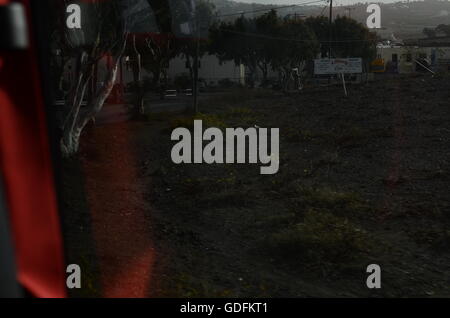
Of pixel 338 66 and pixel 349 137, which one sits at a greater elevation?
pixel 338 66

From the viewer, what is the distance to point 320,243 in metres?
5.99

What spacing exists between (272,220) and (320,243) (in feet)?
4.30

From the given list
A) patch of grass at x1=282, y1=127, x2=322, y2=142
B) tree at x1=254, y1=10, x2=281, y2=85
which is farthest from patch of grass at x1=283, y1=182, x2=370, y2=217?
tree at x1=254, y1=10, x2=281, y2=85

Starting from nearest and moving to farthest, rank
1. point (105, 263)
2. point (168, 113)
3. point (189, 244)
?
point (105, 263) → point (189, 244) → point (168, 113)

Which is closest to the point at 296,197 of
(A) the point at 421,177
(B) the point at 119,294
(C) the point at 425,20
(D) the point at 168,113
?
(A) the point at 421,177

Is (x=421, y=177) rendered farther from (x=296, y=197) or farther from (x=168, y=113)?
(x=168, y=113)

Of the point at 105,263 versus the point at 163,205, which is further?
the point at 163,205

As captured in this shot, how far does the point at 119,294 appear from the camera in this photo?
442 centimetres

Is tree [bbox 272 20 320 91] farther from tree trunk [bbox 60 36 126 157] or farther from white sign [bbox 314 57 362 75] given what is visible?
tree trunk [bbox 60 36 126 157]

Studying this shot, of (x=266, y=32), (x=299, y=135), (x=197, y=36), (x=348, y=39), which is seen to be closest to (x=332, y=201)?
(x=299, y=135)

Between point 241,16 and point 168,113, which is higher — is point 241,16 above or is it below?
above

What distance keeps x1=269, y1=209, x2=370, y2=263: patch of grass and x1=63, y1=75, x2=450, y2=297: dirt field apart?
0.05 ft

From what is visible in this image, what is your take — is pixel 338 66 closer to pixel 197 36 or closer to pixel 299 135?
pixel 197 36

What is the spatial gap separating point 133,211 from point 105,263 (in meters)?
2.54
